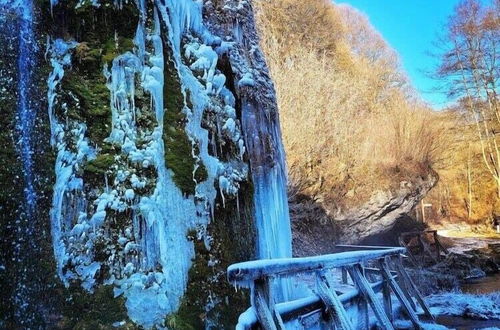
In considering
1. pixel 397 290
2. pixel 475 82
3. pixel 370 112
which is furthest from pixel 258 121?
pixel 475 82

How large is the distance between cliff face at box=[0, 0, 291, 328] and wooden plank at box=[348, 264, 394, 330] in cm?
94

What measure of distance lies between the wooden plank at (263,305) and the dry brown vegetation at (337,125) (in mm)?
9414

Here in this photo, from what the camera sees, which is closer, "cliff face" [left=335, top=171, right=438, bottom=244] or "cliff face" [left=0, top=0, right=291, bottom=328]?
"cliff face" [left=0, top=0, right=291, bottom=328]

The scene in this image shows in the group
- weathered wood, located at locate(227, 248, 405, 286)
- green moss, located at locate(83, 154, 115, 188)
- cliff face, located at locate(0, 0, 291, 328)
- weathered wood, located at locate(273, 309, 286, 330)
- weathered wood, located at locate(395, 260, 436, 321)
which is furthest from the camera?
weathered wood, located at locate(395, 260, 436, 321)

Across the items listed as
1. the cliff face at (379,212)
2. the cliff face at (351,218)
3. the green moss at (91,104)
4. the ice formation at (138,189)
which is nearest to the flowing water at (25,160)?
the ice formation at (138,189)

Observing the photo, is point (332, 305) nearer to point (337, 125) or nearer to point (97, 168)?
point (97, 168)

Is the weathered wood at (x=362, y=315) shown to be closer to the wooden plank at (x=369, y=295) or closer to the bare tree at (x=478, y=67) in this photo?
the wooden plank at (x=369, y=295)

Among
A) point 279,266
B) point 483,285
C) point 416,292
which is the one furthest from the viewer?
point 483,285

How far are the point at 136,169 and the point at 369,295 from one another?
267 cm

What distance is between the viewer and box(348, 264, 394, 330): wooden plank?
426 centimetres

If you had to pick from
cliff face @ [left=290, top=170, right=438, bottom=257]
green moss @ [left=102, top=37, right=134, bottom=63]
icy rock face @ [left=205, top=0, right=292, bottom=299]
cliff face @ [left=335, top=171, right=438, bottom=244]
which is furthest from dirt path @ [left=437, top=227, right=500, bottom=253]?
green moss @ [left=102, top=37, right=134, bottom=63]

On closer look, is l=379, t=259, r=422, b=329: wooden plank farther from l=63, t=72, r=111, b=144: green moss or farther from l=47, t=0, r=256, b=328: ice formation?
l=63, t=72, r=111, b=144: green moss

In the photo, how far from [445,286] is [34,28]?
10927mm

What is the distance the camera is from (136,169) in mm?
3943
